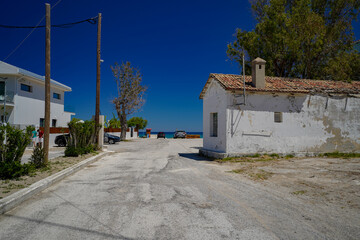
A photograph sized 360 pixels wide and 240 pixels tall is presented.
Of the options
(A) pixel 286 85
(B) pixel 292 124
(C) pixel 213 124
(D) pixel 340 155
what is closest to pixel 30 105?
(C) pixel 213 124

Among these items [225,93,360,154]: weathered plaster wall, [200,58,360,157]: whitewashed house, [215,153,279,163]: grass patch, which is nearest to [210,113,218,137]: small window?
[200,58,360,157]: whitewashed house

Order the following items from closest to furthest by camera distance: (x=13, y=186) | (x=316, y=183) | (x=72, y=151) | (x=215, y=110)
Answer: (x=13, y=186), (x=316, y=183), (x=72, y=151), (x=215, y=110)

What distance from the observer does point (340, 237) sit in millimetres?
3236

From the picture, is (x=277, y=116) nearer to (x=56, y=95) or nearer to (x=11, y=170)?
(x=11, y=170)

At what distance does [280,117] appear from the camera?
12.7 m

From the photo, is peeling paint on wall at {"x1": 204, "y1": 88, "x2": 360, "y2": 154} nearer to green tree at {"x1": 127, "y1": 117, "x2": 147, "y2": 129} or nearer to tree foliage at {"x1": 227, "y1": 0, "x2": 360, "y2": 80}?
tree foliage at {"x1": 227, "y1": 0, "x2": 360, "y2": 80}

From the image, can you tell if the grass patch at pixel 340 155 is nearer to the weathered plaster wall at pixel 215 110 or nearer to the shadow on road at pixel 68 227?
the weathered plaster wall at pixel 215 110

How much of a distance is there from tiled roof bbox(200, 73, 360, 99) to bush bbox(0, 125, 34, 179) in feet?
30.1

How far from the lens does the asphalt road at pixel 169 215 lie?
332cm

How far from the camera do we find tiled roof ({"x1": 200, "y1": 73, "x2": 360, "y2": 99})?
12455 millimetres

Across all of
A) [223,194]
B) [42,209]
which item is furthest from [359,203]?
[42,209]

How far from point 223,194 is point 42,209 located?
153 inches

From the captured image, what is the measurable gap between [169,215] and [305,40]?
23798mm

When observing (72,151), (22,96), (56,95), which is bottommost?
(72,151)
